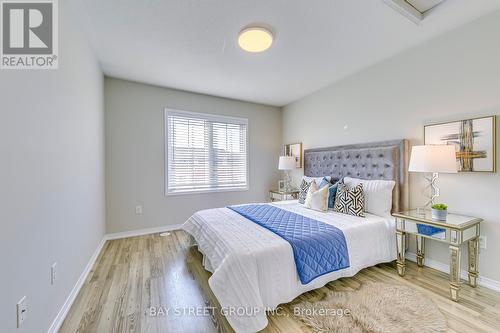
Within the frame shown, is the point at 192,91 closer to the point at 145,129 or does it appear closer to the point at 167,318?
the point at 145,129

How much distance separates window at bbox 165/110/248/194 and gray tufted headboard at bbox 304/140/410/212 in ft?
5.35

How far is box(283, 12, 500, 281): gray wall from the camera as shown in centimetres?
198

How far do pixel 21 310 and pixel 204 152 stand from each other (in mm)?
3219

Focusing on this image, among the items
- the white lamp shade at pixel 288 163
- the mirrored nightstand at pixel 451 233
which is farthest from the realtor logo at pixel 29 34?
the white lamp shade at pixel 288 163

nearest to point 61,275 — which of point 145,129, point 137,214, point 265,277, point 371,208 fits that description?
point 265,277

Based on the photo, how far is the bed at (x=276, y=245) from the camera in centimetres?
151

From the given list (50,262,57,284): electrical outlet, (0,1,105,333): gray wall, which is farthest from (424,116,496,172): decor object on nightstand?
(50,262,57,284): electrical outlet

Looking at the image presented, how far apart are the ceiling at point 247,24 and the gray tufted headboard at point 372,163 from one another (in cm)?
118

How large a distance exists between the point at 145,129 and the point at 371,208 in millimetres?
3676

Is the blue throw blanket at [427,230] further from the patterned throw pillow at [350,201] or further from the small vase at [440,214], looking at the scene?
the patterned throw pillow at [350,201]

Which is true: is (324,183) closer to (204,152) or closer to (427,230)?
(427,230)

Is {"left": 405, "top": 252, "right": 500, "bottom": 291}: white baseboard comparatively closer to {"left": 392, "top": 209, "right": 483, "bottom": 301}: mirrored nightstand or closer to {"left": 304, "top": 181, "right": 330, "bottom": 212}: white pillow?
{"left": 392, "top": 209, "right": 483, "bottom": 301}: mirrored nightstand

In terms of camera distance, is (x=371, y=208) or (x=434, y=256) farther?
(x=371, y=208)

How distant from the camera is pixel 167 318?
1637 mm
